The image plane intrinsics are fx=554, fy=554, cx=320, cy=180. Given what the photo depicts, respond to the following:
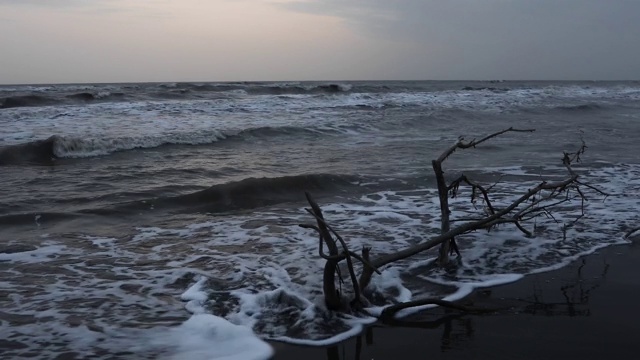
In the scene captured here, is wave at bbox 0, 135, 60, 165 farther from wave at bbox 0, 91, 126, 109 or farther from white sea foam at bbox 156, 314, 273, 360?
wave at bbox 0, 91, 126, 109

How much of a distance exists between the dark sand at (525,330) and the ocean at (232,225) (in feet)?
0.70

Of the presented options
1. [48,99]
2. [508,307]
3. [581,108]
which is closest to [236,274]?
[508,307]

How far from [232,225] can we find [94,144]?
7927 millimetres

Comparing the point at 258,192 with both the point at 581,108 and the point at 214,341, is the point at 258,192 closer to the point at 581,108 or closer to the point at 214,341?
the point at 214,341

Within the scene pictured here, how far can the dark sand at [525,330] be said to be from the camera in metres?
3.58

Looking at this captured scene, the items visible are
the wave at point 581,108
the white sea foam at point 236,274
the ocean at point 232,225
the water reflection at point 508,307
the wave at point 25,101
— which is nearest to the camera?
the water reflection at point 508,307

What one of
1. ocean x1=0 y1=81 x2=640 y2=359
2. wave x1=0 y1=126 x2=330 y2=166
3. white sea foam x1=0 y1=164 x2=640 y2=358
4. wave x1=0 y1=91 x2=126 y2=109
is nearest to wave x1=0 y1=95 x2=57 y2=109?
wave x1=0 y1=91 x2=126 y2=109

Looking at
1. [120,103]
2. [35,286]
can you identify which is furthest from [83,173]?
[120,103]

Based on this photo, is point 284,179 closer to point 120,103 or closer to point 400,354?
point 400,354

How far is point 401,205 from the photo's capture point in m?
8.38

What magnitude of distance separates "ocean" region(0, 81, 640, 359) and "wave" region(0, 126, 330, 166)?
0.06 metres

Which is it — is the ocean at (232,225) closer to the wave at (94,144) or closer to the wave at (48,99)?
the wave at (94,144)

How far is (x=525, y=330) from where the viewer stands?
3.88 meters

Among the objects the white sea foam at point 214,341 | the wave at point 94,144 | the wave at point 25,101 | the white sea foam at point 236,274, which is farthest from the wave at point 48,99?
the white sea foam at point 214,341
